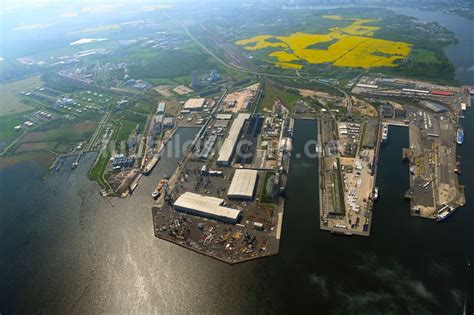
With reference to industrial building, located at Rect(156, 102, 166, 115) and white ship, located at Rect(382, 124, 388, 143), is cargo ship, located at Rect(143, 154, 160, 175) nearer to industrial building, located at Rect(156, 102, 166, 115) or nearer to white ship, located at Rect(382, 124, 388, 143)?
industrial building, located at Rect(156, 102, 166, 115)

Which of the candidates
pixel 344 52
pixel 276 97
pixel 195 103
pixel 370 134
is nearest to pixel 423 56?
pixel 344 52

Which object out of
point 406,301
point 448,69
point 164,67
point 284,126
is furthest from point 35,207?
point 448,69

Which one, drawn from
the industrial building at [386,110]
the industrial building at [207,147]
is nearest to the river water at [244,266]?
the industrial building at [207,147]

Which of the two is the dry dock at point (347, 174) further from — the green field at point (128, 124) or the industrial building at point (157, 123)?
the green field at point (128, 124)

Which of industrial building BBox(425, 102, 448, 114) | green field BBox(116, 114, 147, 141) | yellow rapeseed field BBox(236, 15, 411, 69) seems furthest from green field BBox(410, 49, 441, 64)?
green field BBox(116, 114, 147, 141)

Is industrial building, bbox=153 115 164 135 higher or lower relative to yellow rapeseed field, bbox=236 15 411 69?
lower
